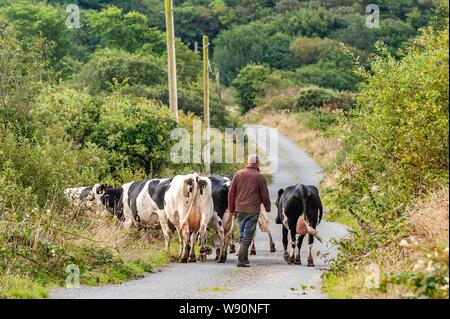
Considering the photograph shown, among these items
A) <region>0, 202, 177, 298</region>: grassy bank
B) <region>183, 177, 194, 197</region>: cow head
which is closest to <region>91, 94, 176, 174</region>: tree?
<region>183, 177, 194, 197</region>: cow head

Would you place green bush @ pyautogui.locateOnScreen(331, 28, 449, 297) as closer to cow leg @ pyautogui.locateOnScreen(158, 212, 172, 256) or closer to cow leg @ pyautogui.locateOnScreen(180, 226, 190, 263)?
cow leg @ pyautogui.locateOnScreen(180, 226, 190, 263)

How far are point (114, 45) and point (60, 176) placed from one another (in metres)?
73.3

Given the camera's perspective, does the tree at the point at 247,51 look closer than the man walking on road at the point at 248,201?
No

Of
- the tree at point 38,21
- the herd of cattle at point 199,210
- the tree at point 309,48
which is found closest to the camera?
the herd of cattle at point 199,210

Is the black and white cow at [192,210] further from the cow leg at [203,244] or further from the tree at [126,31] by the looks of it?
the tree at [126,31]

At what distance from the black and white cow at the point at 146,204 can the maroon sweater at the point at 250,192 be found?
2.43 metres

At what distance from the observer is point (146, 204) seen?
23312mm

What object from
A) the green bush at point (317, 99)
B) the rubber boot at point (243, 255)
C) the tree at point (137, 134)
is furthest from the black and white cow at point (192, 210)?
the green bush at point (317, 99)

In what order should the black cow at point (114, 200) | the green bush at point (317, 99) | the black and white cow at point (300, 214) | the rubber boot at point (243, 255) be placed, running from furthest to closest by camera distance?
the green bush at point (317, 99), the black cow at point (114, 200), the black and white cow at point (300, 214), the rubber boot at point (243, 255)

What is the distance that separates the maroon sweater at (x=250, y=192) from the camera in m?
20.3

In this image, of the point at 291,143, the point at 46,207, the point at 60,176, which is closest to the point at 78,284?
the point at 46,207

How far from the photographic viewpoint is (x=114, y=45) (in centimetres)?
9388

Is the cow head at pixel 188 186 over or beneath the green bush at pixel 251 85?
beneath

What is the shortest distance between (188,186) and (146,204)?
221 cm
